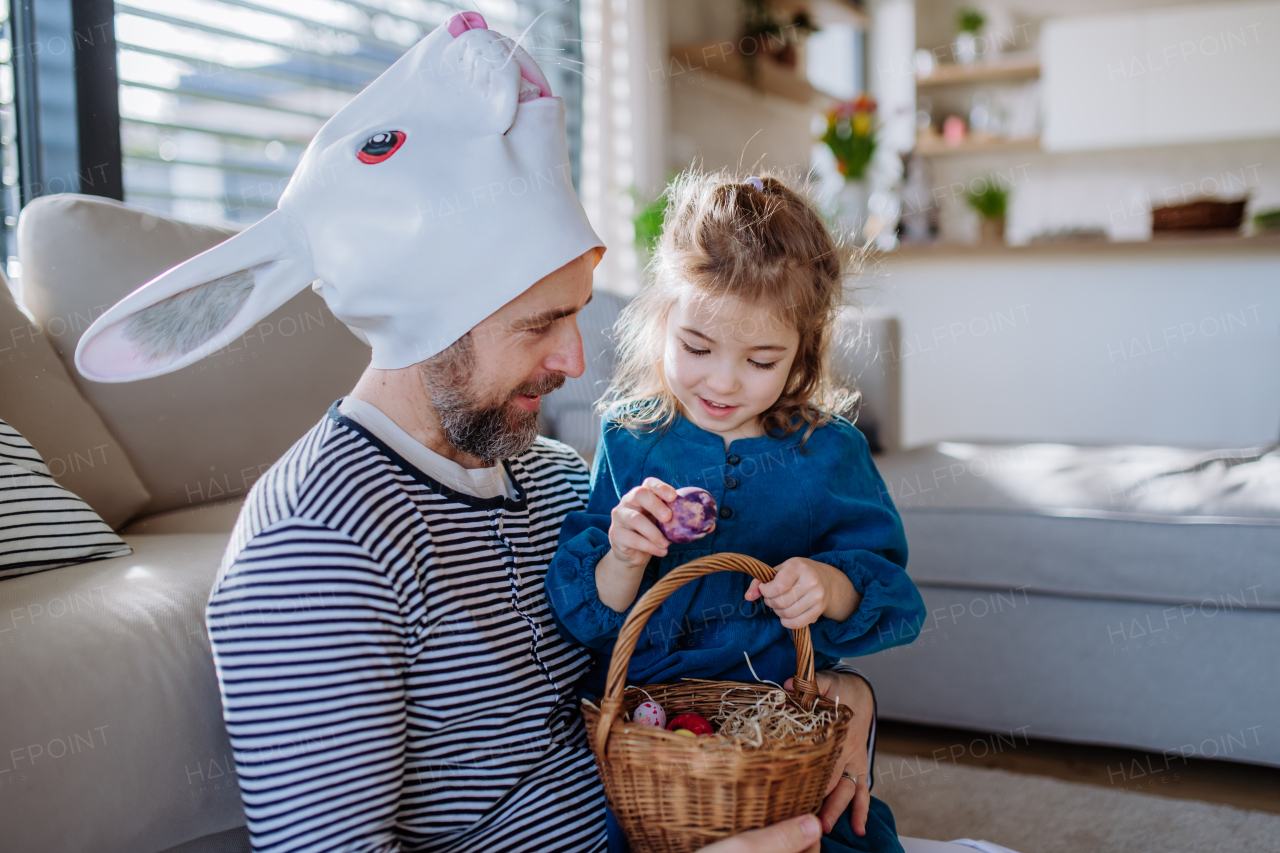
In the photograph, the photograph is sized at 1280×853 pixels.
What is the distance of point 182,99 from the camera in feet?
8.34

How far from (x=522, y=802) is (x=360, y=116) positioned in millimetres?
677

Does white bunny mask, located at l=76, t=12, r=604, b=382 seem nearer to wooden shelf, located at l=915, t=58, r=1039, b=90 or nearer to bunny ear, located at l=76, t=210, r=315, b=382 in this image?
bunny ear, located at l=76, t=210, r=315, b=382

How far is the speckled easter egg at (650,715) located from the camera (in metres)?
0.92

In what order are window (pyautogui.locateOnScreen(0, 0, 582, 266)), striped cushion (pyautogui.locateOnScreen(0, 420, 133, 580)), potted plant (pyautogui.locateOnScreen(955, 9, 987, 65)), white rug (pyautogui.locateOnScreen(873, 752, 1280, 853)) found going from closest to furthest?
1. striped cushion (pyautogui.locateOnScreen(0, 420, 133, 580))
2. white rug (pyautogui.locateOnScreen(873, 752, 1280, 853))
3. window (pyautogui.locateOnScreen(0, 0, 582, 266))
4. potted plant (pyautogui.locateOnScreen(955, 9, 987, 65))

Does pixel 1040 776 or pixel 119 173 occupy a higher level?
pixel 119 173

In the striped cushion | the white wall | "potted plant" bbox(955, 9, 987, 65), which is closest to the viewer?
the striped cushion

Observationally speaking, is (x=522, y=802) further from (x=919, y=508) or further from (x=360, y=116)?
(x=919, y=508)

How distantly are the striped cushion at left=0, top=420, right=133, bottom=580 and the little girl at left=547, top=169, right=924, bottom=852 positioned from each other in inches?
24.9

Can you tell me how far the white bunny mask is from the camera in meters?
0.90

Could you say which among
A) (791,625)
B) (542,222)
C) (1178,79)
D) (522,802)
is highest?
(1178,79)

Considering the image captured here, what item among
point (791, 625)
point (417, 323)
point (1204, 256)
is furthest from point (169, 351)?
point (1204, 256)

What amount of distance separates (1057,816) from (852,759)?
0.90 metres

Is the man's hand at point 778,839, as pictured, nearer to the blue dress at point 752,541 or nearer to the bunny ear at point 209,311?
the blue dress at point 752,541

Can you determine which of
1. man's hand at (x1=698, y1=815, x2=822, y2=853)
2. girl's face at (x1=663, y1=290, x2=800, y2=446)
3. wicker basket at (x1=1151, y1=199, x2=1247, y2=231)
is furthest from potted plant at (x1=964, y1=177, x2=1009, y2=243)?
man's hand at (x1=698, y1=815, x2=822, y2=853)
